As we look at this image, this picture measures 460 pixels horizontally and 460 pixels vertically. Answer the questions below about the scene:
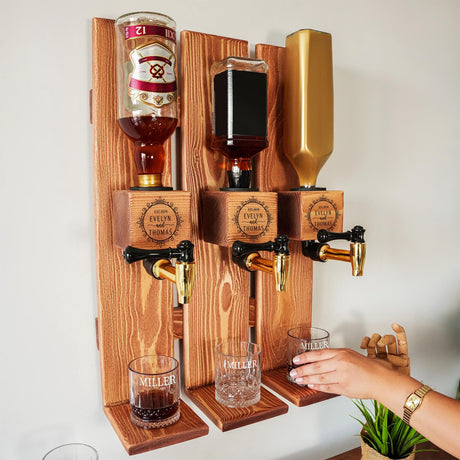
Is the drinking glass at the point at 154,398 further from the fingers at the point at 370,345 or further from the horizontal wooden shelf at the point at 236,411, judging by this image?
the fingers at the point at 370,345

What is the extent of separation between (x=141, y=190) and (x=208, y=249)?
25 cm

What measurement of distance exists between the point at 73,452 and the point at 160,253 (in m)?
0.52

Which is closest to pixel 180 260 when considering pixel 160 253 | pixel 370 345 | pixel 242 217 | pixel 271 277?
pixel 160 253

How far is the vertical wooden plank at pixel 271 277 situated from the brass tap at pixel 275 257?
20cm

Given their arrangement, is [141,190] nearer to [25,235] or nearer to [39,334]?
[25,235]

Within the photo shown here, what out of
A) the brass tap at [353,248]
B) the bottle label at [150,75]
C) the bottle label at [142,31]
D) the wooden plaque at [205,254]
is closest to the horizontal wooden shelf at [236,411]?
the wooden plaque at [205,254]

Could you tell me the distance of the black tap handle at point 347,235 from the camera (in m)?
0.93

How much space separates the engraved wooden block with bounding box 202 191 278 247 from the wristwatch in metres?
0.47

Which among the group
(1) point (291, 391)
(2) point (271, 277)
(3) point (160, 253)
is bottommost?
(1) point (291, 391)

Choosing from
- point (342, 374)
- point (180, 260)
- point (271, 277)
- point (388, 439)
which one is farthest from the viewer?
point (388, 439)

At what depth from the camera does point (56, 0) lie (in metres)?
0.89

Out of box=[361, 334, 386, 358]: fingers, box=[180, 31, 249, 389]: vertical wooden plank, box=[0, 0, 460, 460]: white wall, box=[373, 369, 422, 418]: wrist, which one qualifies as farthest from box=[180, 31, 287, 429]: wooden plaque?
box=[361, 334, 386, 358]: fingers

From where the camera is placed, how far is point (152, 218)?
81 cm

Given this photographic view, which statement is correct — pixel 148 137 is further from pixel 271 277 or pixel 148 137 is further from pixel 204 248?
pixel 271 277
